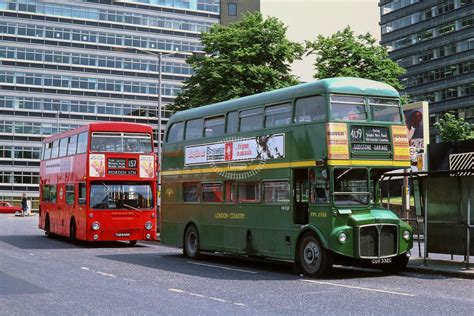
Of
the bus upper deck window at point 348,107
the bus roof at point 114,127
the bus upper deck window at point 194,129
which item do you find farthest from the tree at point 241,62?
the bus upper deck window at point 348,107

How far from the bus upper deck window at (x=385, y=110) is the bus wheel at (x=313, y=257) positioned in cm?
300

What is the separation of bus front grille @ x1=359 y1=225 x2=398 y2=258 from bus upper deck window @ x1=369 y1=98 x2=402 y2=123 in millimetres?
2412

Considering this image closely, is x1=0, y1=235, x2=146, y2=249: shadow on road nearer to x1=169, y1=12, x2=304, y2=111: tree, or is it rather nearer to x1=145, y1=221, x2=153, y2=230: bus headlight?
x1=145, y1=221, x2=153, y2=230: bus headlight

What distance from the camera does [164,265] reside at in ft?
55.6

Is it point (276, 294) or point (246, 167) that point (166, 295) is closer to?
point (276, 294)

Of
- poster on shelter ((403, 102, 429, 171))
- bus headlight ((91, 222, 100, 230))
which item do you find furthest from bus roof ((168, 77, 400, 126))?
poster on shelter ((403, 102, 429, 171))

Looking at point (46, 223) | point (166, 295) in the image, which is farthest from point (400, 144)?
point (46, 223)

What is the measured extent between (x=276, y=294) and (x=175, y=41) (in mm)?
79679

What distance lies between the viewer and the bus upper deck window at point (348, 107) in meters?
14.1

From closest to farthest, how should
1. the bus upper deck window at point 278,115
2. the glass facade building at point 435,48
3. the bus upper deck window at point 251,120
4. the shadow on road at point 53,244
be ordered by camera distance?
the bus upper deck window at point 278,115 < the bus upper deck window at point 251,120 < the shadow on road at point 53,244 < the glass facade building at point 435,48

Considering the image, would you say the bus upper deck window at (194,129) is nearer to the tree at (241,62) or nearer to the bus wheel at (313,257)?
→ the bus wheel at (313,257)

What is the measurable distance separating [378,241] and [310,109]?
3214mm

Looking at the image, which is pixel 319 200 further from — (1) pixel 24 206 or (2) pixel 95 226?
(1) pixel 24 206

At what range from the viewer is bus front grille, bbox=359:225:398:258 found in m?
13.9
